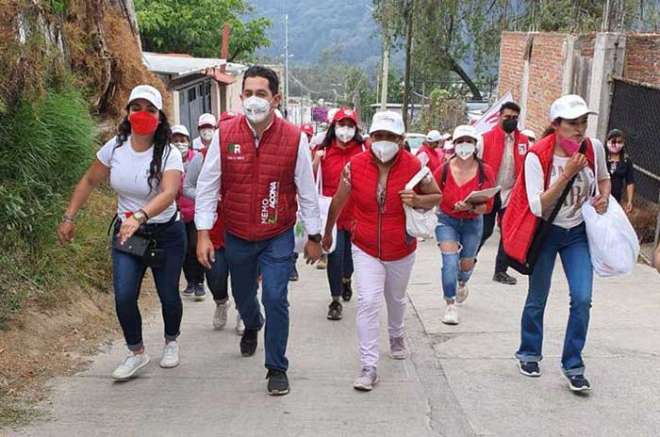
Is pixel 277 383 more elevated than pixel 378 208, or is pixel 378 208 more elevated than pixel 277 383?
pixel 378 208

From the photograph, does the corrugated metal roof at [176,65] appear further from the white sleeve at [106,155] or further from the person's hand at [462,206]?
the white sleeve at [106,155]

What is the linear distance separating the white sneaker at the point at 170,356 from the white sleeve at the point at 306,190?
4.10 feet

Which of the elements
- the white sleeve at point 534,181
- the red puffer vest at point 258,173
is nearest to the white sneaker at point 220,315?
the red puffer vest at point 258,173

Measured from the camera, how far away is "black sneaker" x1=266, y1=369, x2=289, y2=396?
15.3ft

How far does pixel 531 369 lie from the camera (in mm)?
5082

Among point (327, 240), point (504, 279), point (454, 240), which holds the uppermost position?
point (327, 240)

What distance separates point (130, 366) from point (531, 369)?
8.30 feet

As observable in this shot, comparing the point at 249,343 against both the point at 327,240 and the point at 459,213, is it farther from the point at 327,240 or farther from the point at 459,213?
the point at 459,213

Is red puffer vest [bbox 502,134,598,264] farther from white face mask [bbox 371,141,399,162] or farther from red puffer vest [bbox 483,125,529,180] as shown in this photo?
red puffer vest [bbox 483,125,529,180]

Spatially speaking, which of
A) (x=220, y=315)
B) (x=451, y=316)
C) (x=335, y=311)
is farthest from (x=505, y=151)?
(x=220, y=315)

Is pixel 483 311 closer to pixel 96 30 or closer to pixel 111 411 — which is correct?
pixel 111 411

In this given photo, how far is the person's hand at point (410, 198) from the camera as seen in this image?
4820 millimetres

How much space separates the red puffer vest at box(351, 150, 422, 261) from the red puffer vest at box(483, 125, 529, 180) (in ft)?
9.18

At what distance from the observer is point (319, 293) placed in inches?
317
